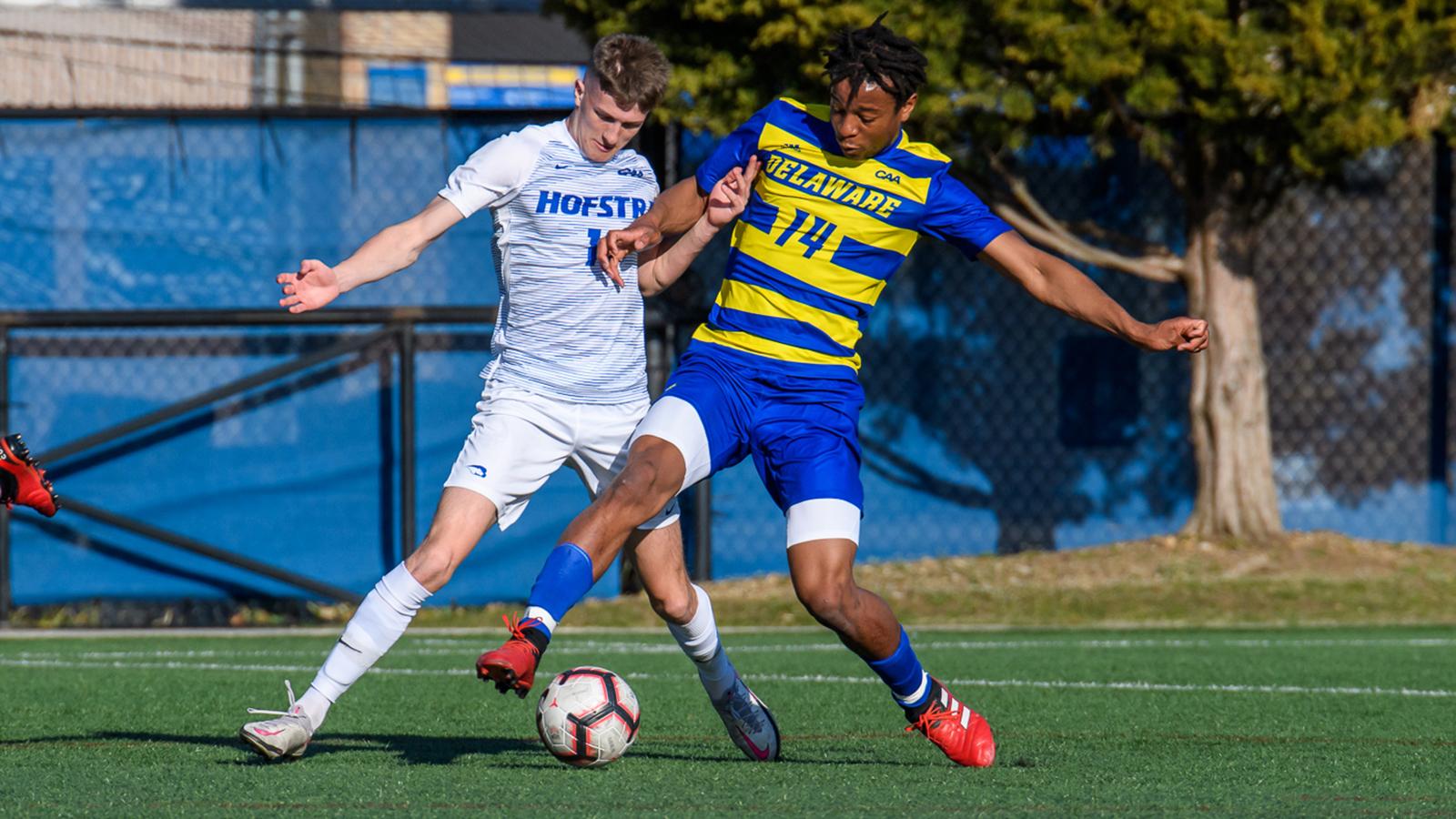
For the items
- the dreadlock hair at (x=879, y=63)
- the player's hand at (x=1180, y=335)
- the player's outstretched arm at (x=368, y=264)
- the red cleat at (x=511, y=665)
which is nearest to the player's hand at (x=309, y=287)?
the player's outstretched arm at (x=368, y=264)

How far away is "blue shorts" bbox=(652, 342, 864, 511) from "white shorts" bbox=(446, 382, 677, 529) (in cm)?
34

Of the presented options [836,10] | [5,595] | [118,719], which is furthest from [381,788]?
[5,595]

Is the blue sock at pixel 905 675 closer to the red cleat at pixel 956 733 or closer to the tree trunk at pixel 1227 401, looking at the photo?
the red cleat at pixel 956 733

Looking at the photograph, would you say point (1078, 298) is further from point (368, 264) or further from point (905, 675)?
point (368, 264)

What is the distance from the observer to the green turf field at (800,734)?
476 cm

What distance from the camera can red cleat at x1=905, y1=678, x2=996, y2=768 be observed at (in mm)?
5516

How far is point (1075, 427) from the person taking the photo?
13461 mm

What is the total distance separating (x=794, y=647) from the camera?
9.93 m

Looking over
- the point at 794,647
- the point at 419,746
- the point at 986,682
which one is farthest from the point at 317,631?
Result: the point at 419,746

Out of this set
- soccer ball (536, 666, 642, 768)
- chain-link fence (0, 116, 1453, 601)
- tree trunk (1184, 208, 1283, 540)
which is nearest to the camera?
soccer ball (536, 666, 642, 768)

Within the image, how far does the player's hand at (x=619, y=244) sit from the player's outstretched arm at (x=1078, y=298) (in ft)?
3.52

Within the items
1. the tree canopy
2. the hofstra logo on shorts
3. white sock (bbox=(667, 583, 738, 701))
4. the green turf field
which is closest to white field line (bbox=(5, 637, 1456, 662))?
the green turf field

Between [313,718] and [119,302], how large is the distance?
7.61 metres

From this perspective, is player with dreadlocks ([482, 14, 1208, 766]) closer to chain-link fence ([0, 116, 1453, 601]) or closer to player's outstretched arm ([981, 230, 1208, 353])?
player's outstretched arm ([981, 230, 1208, 353])
